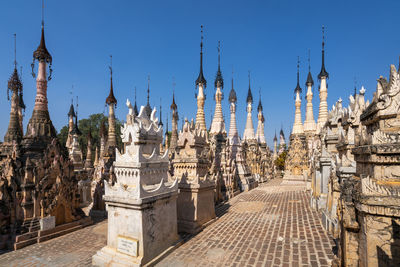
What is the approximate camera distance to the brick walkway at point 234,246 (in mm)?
7020

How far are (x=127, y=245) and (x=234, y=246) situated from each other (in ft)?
12.2

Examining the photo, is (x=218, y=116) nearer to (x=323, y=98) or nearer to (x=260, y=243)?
(x=323, y=98)

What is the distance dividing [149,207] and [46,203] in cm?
637

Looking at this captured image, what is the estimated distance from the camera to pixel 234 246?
804 centimetres

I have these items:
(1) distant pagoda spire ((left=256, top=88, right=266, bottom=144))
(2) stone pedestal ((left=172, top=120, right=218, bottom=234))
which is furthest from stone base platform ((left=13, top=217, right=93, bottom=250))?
(1) distant pagoda spire ((left=256, top=88, right=266, bottom=144))

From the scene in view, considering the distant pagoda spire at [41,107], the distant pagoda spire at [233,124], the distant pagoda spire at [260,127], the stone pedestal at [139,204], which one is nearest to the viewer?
the stone pedestal at [139,204]

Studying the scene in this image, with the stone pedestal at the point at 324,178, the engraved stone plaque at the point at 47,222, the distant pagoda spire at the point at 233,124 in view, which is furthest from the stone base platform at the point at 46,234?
the distant pagoda spire at the point at 233,124

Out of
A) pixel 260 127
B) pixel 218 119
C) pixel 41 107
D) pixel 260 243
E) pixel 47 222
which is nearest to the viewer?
pixel 260 243

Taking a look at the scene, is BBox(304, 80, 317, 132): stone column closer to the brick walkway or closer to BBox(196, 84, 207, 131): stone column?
BBox(196, 84, 207, 131): stone column

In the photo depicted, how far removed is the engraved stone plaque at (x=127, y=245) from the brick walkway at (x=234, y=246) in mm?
970

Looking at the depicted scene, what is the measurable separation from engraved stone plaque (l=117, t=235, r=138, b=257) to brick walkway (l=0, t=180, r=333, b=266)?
38.2 inches

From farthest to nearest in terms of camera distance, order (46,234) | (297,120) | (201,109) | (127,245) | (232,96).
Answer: (297,120), (232,96), (201,109), (46,234), (127,245)

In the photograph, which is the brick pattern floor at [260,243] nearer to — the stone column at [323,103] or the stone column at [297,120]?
the stone column at [323,103]

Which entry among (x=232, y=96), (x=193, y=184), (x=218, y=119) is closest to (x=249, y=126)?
(x=232, y=96)
